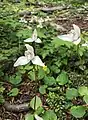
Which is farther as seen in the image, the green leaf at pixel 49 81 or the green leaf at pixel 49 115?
the green leaf at pixel 49 81

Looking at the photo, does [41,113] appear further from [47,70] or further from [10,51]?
[10,51]

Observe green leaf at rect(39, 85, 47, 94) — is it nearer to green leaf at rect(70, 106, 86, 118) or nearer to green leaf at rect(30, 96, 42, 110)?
green leaf at rect(30, 96, 42, 110)

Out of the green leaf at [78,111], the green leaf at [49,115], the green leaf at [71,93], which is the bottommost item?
the green leaf at [49,115]

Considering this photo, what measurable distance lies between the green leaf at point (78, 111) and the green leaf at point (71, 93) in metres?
0.15

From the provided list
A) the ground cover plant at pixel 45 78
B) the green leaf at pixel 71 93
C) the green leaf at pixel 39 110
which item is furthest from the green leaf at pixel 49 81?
the green leaf at pixel 39 110

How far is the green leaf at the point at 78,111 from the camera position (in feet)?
7.57

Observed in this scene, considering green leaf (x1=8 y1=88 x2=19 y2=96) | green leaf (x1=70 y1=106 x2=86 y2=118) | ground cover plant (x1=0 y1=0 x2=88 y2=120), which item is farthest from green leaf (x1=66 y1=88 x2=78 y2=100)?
green leaf (x1=8 y1=88 x2=19 y2=96)

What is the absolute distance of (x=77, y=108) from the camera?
2.33 meters

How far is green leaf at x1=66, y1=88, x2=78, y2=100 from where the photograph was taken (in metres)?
2.48

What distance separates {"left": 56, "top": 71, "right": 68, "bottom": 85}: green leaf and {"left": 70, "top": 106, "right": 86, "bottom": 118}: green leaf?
377 mm

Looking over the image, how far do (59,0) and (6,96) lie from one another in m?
4.20

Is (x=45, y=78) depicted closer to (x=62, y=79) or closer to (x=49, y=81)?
(x=49, y=81)

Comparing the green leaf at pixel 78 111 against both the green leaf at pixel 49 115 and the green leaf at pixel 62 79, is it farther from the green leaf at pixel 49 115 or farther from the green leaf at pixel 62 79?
the green leaf at pixel 62 79

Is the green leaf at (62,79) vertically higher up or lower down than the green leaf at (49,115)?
higher up
